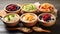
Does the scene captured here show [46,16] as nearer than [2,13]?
Yes

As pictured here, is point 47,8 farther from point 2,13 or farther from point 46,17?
point 2,13

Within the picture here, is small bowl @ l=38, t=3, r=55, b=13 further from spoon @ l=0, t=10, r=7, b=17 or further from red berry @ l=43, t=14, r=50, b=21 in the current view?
spoon @ l=0, t=10, r=7, b=17

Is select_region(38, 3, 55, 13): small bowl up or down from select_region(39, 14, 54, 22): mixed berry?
up

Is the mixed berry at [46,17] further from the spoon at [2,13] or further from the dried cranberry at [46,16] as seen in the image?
the spoon at [2,13]

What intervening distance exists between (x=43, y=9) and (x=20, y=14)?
18 cm

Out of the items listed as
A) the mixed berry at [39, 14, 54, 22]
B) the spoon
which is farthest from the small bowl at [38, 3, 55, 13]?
the spoon

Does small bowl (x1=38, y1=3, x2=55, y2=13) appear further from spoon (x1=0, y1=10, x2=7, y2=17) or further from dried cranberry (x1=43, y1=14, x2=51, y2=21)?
spoon (x1=0, y1=10, x2=7, y2=17)

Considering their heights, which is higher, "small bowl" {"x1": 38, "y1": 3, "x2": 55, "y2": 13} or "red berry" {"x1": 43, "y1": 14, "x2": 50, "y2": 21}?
"small bowl" {"x1": 38, "y1": 3, "x2": 55, "y2": 13}

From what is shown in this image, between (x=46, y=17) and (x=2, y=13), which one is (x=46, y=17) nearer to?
(x=46, y=17)

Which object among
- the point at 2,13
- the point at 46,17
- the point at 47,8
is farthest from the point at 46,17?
the point at 2,13

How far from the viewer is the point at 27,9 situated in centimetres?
133

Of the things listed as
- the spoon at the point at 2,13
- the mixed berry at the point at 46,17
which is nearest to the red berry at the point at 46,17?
the mixed berry at the point at 46,17

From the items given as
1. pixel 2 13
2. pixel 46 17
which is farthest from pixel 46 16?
pixel 2 13

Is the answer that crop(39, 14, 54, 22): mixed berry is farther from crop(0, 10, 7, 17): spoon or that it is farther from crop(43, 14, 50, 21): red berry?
crop(0, 10, 7, 17): spoon
